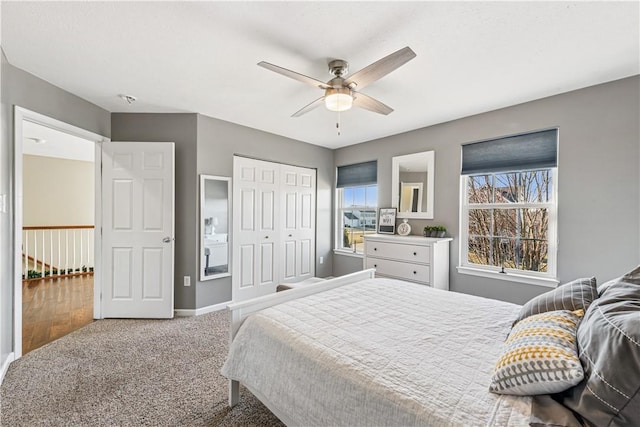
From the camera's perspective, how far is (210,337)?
2.79 metres

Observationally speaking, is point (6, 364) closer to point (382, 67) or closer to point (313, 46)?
point (313, 46)

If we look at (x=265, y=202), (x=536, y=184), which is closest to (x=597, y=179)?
(x=536, y=184)

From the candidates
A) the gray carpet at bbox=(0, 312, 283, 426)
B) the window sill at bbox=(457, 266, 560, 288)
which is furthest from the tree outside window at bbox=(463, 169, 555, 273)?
the gray carpet at bbox=(0, 312, 283, 426)

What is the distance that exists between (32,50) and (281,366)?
2.84m

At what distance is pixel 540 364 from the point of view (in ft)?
3.00

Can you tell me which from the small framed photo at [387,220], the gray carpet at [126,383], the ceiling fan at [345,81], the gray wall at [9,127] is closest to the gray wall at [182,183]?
the gray carpet at [126,383]

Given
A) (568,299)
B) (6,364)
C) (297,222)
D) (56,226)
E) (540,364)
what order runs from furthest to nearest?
(56,226), (297,222), (6,364), (568,299), (540,364)

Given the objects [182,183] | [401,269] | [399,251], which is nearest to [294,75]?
[182,183]

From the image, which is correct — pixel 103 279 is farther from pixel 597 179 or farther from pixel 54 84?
pixel 597 179

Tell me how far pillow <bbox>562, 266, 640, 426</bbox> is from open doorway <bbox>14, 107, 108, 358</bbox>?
12.6 feet

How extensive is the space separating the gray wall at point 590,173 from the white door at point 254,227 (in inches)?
107

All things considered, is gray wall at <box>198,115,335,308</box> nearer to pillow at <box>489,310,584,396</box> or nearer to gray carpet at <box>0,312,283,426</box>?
gray carpet at <box>0,312,283,426</box>

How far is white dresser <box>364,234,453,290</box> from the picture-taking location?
3256mm

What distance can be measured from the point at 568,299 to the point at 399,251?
219 centimetres
